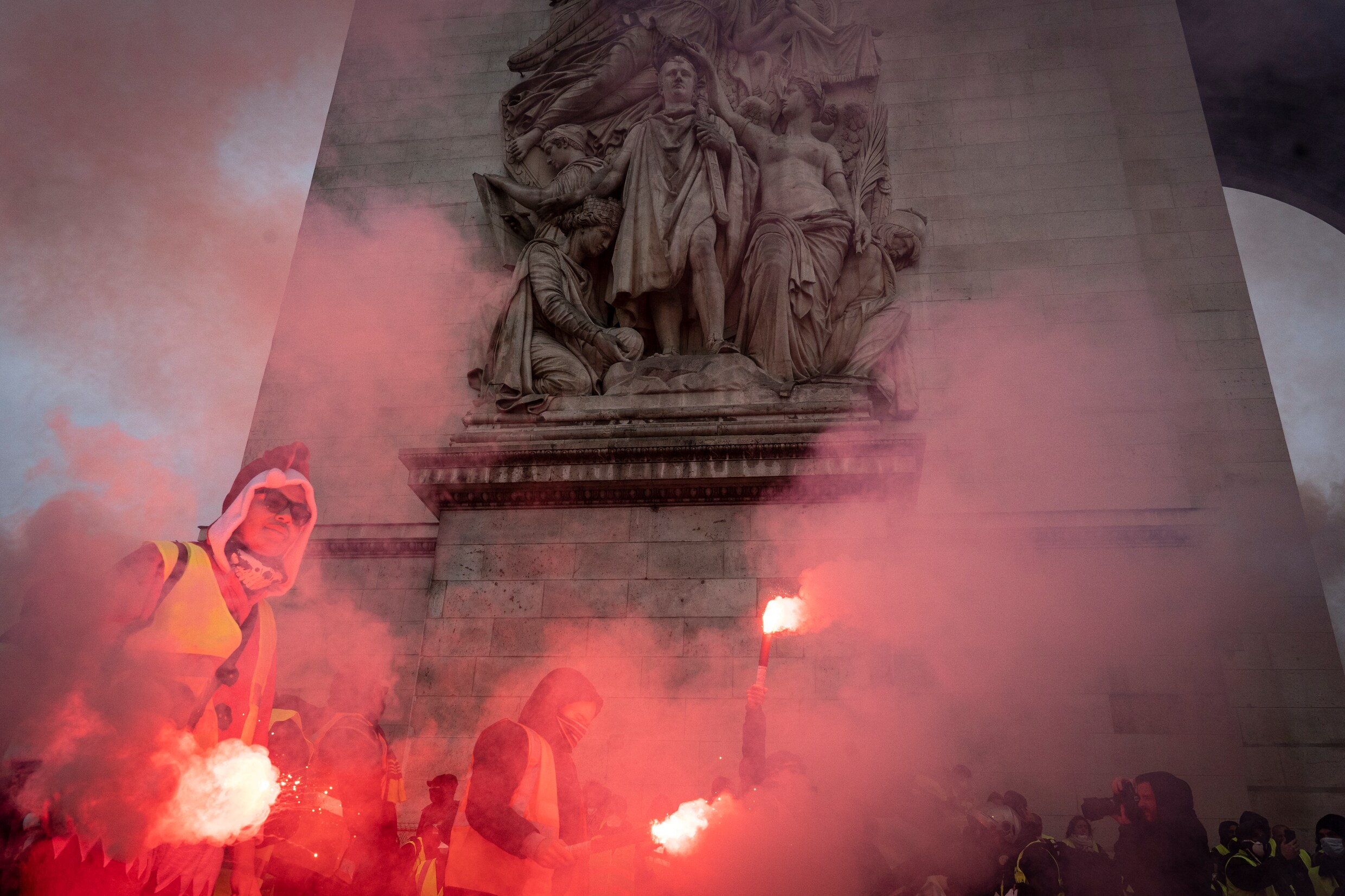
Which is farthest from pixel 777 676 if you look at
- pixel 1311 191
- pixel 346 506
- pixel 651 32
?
pixel 1311 191

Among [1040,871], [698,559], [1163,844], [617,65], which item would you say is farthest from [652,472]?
[617,65]

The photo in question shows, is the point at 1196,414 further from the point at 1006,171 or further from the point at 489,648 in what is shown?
the point at 489,648

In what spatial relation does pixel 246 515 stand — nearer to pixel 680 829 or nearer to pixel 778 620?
pixel 680 829

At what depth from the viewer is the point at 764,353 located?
7.80 meters

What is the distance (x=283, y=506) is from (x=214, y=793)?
1506mm

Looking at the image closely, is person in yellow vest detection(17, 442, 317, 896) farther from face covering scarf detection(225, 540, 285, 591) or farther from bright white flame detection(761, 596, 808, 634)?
bright white flame detection(761, 596, 808, 634)

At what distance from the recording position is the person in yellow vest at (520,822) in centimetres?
421

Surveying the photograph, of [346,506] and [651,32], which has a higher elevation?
[651,32]

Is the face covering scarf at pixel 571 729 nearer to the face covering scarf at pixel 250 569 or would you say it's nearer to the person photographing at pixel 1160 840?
the face covering scarf at pixel 250 569

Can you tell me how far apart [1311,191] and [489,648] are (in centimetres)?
1546

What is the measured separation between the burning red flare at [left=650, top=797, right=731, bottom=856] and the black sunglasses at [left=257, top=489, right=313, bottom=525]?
2.53 meters

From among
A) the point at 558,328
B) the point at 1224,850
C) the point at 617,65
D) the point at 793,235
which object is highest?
the point at 617,65

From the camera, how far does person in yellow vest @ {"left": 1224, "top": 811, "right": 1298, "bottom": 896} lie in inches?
218

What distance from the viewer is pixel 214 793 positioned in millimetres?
4121
